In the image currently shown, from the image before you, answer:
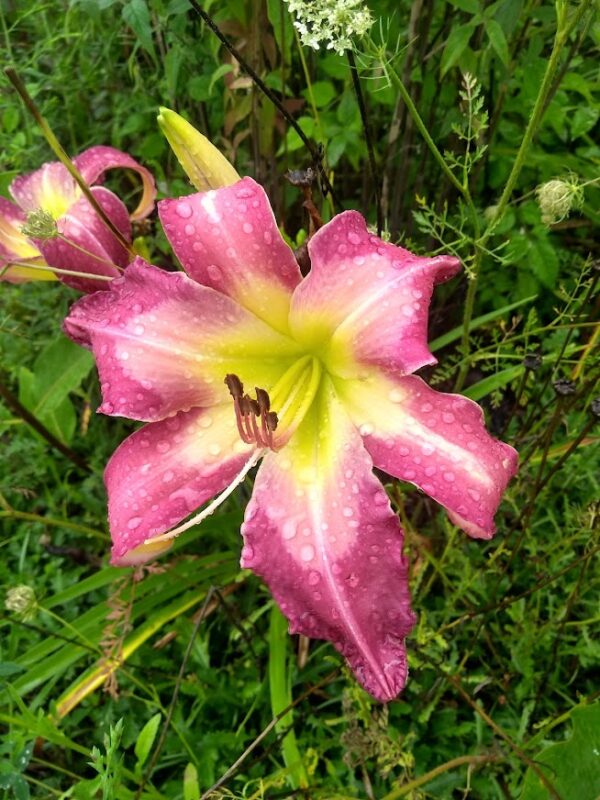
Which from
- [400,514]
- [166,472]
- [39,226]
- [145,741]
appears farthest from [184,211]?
[145,741]

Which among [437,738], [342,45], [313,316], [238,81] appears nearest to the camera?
[342,45]

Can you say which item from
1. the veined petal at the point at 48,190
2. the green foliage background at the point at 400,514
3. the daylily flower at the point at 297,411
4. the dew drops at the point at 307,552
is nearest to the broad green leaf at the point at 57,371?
the green foliage background at the point at 400,514

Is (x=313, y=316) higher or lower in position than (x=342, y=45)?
lower

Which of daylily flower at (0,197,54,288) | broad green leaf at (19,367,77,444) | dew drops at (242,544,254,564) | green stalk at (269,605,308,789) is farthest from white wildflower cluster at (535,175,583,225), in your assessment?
broad green leaf at (19,367,77,444)

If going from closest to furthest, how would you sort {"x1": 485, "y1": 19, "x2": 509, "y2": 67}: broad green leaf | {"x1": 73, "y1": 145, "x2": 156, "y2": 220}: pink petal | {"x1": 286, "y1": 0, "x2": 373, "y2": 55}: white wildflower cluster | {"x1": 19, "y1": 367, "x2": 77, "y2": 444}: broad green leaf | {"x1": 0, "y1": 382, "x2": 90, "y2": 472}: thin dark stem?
{"x1": 286, "y1": 0, "x2": 373, "y2": 55}: white wildflower cluster, {"x1": 485, "y1": 19, "x2": 509, "y2": 67}: broad green leaf, {"x1": 73, "y1": 145, "x2": 156, "y2": 220}: pink petal, {"x1": 0, "y1": 382, "x2": 90, "y2": 472}: thin dark stem, {"x1": 19, "y1": 367, "x2": 77, "y2": 444}: broad green leaf

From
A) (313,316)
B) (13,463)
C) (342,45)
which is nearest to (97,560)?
(13,463)

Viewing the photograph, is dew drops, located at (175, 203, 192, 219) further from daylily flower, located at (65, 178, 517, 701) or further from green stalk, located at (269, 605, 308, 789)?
green stalk, located at (269, 605, 308, 789)

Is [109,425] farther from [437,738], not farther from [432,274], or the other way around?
[432,274]
